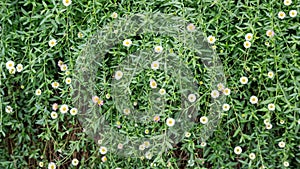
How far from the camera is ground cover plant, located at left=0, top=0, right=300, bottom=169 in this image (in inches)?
79.5

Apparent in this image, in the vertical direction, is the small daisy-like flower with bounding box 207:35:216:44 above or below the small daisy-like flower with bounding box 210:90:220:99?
above

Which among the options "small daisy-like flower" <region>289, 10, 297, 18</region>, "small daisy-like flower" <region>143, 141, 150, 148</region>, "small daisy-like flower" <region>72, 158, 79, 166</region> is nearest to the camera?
"small daisy-like flower" <region>289, 10, 297, 18</region>

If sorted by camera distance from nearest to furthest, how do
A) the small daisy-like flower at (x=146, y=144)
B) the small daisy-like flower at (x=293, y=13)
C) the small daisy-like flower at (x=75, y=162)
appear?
the small daisy-like flower at (x=293, y=13) → the small daisy-like flower at (x=146, y=144) → the small daisy-like flower at (x=75, y=162)

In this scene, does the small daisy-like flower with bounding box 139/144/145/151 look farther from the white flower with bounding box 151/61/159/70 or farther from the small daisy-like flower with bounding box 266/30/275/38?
the small daisy-like flower with bounding box 266/30/275/38

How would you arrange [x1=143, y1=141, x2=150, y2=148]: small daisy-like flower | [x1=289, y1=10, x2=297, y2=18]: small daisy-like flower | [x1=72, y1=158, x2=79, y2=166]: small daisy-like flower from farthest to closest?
[x1=72, y1=158, x2=79, y2=166]: small daisy-like flower
[x1=143, y1=141, x2=150, y2=148]: small daisy-like flower
[x1=289, y1=10, x2=297, y2=18]: small daisy-like flower

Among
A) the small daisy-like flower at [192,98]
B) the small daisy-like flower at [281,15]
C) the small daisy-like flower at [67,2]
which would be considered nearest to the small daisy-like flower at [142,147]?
the small daisy-like flower at [192,98]

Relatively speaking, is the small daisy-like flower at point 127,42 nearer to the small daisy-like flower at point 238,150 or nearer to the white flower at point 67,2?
the white flower at point 67,2

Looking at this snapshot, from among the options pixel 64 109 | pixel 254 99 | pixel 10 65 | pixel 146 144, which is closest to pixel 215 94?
pixel 254 99

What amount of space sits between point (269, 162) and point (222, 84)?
0.43 metres

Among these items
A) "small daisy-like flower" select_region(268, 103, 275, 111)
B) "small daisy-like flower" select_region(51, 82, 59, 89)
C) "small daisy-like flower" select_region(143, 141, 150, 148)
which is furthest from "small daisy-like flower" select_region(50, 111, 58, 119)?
"small daisy-like flower" select_region(268, 103, 275, 111)

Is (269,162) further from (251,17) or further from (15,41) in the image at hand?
(15,41)

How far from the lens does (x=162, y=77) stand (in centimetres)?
203

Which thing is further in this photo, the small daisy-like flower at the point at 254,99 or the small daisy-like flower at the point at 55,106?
the small daisy-like flower at the point at 55,106

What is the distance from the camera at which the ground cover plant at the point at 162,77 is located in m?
2.02
